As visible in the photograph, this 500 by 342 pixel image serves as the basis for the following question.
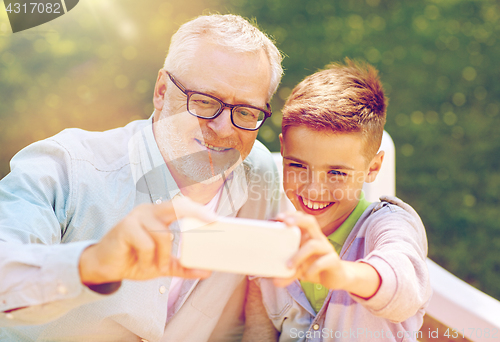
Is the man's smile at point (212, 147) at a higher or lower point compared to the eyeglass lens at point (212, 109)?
lower

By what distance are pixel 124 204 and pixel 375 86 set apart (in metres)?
1.10

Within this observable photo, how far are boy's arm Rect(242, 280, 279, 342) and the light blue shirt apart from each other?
71 mm

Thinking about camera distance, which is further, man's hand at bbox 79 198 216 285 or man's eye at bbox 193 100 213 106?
man's eye at bbox 193 100 213 106

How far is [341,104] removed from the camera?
1.58 meters

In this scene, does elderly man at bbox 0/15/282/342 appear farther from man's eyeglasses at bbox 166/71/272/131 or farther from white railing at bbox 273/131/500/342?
white railing at bbox 273/131/500/342

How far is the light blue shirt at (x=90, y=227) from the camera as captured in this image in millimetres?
953

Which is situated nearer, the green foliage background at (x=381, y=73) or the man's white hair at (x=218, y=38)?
the man's white hair at (x=218, y=38)

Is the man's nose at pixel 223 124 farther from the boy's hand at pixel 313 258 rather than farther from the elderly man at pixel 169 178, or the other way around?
the boy's hand at pixel 313 258

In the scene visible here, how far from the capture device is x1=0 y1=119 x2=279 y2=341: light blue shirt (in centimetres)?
95

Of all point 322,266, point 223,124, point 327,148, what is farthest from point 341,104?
point 322,266

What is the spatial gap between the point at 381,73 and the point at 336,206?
335cm

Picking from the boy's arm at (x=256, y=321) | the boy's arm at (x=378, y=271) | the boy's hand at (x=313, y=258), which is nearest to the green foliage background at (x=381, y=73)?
the boy's arm at (x=256, y=321)

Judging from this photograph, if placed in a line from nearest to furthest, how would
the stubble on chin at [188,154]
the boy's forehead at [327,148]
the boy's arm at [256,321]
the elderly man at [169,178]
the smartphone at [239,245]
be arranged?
the smartphone at [239,245] → the elderly man at [169,178] → the boy's forehead at [327,148] → the stubble on chin at [188,154] → the boy's arm at [256,321]

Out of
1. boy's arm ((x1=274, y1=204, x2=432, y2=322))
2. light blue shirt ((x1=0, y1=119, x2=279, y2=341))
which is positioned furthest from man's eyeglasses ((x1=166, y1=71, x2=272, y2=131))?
boy's arm ((x1=274, y1=204, x2=432, y2=322))
